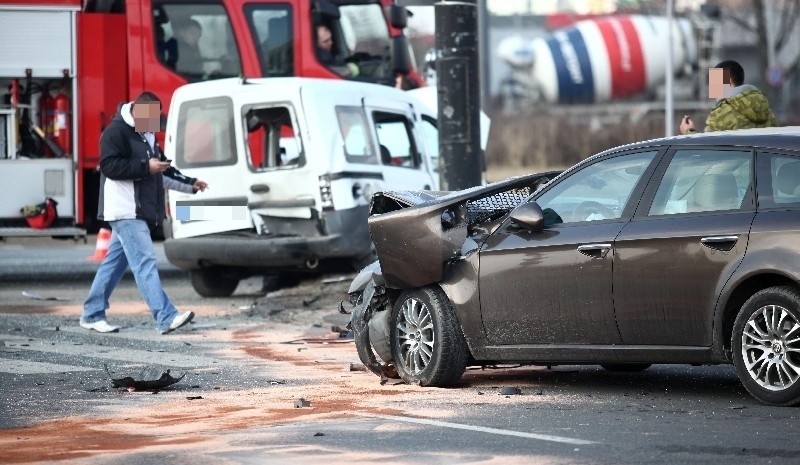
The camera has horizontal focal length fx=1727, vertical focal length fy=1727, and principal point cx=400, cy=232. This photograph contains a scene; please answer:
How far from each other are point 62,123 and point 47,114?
19 centimetres

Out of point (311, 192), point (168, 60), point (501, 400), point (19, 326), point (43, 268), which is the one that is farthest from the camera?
point (43, 268)

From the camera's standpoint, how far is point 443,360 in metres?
9.66

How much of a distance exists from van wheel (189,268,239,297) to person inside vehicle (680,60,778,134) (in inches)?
251

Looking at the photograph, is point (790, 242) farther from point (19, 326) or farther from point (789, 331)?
point (19, 326)

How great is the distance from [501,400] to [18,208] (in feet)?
33.7

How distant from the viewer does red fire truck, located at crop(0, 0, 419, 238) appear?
18.5 metres

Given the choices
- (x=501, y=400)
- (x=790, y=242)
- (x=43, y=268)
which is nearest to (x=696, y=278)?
(x=790, y=242)

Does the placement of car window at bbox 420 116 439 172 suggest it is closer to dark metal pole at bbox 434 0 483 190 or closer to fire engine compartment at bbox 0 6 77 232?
dark metal pole at bbox 434 0 483 190

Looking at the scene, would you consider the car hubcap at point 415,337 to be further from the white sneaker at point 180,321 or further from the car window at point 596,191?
the white sneaker at point 180,321

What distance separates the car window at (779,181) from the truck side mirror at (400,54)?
37.6 feet

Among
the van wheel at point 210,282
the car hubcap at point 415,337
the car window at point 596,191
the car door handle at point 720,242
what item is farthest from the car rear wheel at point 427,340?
the van wheel at point 210,282

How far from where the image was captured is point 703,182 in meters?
8.83

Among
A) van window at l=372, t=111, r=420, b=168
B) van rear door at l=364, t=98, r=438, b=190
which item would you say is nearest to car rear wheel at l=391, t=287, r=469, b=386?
van rear door at l=364, t=98, r=438, b=190

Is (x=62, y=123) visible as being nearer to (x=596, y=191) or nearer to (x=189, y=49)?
(x=189, y=49)
